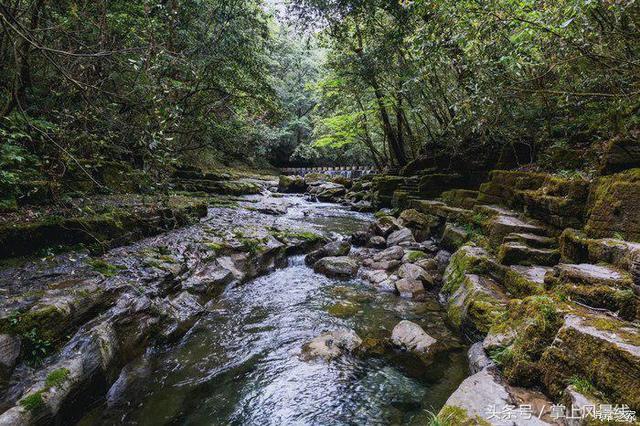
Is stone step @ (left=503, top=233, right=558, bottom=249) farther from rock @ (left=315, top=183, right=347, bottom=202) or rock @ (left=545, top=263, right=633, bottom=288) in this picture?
rock @ (left=315, top=183, right=347, bottom=202)

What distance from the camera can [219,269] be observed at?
22.1ft

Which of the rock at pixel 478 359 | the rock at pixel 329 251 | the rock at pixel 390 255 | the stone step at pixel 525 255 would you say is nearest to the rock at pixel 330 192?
the rock at pixel 329 251

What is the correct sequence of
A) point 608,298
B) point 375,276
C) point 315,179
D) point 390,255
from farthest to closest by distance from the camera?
point 315,179, point 390,255, point 375,276, point 608,298

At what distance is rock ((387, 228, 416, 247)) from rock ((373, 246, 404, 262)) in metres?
0.86

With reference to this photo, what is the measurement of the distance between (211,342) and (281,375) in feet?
4.40

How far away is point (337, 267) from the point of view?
7.91 m

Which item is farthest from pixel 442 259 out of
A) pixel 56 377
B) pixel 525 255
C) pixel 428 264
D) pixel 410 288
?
pixel 56 377

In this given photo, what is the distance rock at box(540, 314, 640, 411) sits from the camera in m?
2.32

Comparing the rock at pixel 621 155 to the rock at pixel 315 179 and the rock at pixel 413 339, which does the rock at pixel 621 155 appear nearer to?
the rock at pixel 413 339

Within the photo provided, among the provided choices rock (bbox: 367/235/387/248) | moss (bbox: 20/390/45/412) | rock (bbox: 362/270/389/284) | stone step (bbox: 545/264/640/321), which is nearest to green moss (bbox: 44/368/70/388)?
moss (bbox: 20/390/45/412)

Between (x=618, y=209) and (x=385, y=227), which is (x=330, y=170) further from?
(x=618, y=209)

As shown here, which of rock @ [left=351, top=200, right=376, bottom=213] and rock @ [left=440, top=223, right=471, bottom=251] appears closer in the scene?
rock @ [left=440, top=223, right=471, bottom=251]

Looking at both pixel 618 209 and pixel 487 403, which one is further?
pixel 618 209

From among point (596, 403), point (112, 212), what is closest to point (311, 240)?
point (112, 212)
